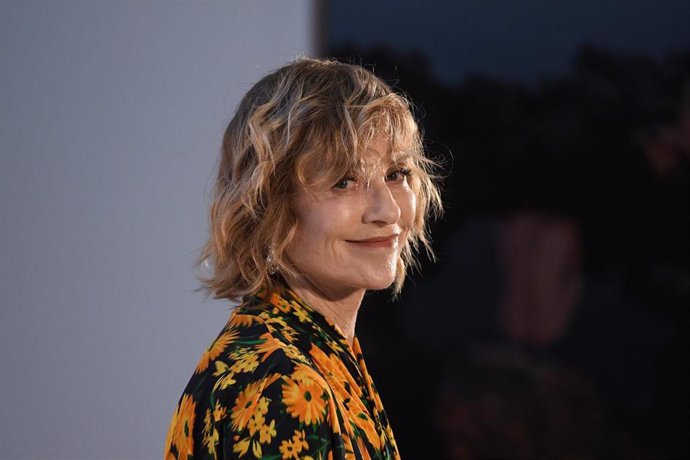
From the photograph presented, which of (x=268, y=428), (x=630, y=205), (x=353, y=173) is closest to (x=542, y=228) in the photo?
(x=630, y=205)

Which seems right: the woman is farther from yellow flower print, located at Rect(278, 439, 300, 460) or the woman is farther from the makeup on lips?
yellow flower print, located at Rect(278, 439, 300, 460)

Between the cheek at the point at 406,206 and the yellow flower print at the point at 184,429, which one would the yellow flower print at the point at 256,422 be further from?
the cheek at the point at 406,206

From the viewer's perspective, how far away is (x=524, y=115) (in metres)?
2.91

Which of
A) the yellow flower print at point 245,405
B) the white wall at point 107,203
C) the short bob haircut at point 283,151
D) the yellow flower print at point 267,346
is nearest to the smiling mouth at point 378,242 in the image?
the short bob haircut at point 283,151

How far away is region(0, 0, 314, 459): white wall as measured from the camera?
3.08 meters

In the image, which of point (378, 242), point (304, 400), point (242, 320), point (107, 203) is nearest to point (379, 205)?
point (378, 242)

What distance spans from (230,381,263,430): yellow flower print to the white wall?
6.60ft

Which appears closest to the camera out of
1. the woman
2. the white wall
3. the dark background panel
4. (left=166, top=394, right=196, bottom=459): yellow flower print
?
(left=166, top=394, right=196, bottom=459): yellow flower print

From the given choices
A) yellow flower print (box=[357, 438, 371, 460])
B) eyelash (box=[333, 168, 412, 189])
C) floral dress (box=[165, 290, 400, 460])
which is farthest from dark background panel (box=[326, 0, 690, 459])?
yellow flower print (box=[357, 438, 371, 460])

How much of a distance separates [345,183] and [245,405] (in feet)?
1.28

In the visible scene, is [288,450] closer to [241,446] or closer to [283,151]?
[241,446]

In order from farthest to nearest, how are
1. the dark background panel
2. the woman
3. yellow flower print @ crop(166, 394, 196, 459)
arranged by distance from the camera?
the dark background panel → the woman → yellow flower print @ crop(166, 394, 196, 459)

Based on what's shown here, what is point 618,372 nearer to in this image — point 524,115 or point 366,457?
point 524,115

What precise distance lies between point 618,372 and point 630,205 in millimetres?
518
